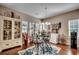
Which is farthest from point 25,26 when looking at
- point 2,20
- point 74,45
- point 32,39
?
point 74,45

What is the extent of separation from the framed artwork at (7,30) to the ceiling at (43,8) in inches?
14.4

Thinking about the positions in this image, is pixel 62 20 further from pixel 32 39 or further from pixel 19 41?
pixel 19 41

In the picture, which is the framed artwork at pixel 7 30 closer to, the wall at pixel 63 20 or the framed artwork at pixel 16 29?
the framed artwork at pixel 16 29

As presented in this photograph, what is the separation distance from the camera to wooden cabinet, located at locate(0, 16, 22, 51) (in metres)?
2.30

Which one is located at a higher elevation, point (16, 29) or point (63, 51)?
point (16, 29)

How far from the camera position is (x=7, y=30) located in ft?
7.86

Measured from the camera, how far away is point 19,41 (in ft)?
7.89

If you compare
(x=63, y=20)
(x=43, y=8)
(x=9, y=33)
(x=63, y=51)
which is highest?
(x=43, y=8)

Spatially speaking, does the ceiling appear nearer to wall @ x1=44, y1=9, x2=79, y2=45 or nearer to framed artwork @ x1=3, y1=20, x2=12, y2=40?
wall @ x1=44, y1=9, x2=79, y2=45

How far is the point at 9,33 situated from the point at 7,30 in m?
0.09

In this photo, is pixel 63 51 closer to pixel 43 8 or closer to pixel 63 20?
pixel 63 20

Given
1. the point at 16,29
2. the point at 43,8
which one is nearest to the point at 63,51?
the point at 43,8

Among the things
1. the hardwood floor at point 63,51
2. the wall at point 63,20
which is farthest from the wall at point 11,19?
the wall at point 63,20

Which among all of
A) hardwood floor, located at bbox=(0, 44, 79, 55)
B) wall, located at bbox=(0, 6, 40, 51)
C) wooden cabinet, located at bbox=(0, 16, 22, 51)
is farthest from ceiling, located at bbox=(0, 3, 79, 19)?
hardwood floor, located at bbox=(0, 44, 79, 55)
